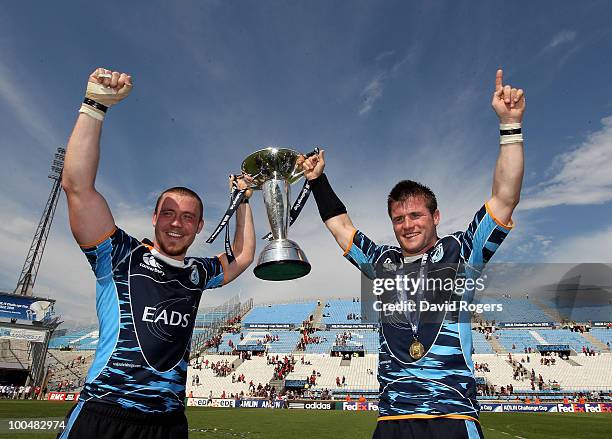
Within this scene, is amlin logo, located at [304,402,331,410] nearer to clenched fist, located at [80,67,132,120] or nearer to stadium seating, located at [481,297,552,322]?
stadium seating, located at [481,297,552,322]

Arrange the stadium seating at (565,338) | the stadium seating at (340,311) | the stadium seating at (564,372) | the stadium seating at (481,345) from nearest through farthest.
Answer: the stadium seating at (564,372), the stadium seating at (565,338), the stadium seating at (481,345), the stadium seating at (340,311)

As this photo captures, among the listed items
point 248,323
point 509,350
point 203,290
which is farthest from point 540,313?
point 203,290

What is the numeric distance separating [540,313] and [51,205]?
56.2 meters

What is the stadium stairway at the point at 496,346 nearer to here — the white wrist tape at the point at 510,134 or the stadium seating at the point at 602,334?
the stadium seating at the point at 602,334

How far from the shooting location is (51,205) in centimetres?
4244

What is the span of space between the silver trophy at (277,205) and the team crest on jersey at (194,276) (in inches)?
20.1

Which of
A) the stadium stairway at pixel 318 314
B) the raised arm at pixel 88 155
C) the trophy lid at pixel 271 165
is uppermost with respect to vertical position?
the stadium stairway at pixel 318 314

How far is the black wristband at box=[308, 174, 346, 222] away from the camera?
4.07 metres

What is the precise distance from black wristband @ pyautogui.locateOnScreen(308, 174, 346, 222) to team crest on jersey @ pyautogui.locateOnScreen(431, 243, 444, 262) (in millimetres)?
1111

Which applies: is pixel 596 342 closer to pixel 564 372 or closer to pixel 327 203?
pixel 564 372

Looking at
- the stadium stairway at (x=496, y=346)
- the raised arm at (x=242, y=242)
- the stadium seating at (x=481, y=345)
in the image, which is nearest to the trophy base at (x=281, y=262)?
the raised arm at (x=242, y=242)

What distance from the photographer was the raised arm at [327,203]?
3951mm

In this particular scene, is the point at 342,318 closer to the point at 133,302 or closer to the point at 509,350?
the point at 509,350

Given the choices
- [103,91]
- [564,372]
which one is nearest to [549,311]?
[564,372]
